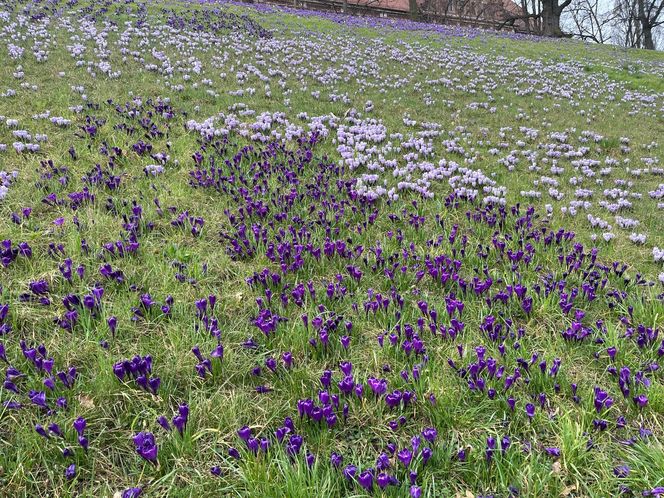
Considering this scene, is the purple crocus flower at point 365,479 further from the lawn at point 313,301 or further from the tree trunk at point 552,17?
the tree trunk at point 552,17

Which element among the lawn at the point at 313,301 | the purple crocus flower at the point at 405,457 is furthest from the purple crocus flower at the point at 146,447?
the purple crocus flower at the point at 405,457

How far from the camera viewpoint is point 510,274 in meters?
5.23

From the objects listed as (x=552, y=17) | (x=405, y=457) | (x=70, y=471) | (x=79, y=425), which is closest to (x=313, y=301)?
(x=405, y=457)

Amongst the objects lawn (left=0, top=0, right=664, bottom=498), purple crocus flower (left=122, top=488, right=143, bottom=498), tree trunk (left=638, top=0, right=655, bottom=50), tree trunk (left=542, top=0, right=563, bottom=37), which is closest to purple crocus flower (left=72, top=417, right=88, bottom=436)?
lawn (left=0, top=0, right=664, bottom=498)

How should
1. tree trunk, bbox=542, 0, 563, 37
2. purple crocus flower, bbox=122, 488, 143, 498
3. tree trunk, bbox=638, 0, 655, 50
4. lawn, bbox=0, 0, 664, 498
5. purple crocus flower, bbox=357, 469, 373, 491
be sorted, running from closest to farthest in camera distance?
purple crocus flower, bbox=122, 488, 143, 498, purple crocus flower, bbox=357, 469, 373, 491, lawn, bbox=0, 0, 664, 498, tree trunk, bbox=542, 0, 563, 37, tree trunk, bbox=638, 0, 655, 50

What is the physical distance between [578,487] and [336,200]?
16.3 feet

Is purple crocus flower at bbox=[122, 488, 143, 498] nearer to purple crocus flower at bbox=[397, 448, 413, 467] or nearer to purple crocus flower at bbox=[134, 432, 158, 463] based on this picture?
purple crocus flower at bbox=[134, 432, 158, 463]

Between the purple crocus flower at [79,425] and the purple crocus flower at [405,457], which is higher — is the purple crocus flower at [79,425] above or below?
above

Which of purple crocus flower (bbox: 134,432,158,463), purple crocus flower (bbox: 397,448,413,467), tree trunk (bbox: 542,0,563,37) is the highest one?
tree trunk (bbox: 542,0,563,37)

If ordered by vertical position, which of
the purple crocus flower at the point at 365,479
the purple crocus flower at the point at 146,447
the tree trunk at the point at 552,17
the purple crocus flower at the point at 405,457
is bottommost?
the purple crocus flower at the point at 365,479

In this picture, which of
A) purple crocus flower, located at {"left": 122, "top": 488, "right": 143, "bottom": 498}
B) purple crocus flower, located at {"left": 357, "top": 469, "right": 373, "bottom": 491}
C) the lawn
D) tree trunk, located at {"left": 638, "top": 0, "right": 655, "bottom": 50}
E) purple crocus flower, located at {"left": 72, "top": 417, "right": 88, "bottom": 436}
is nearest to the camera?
purple crocus flower, located at {"left": 122, "top": 488, "right": 143, "bottom": 498}

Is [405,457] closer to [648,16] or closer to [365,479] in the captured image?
[365,479]

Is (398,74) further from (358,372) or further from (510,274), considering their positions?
(358,372)

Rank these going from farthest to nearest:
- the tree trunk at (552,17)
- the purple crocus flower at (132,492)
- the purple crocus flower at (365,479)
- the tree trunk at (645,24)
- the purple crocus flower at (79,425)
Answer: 1. the tree trunk at (645,24)
2. the tree trunk at (552,17)
3. the purple crocus flower at (79,425)
4. the purple crocus flower at (365,479)
5. the purple crocus flower at (132,492)
